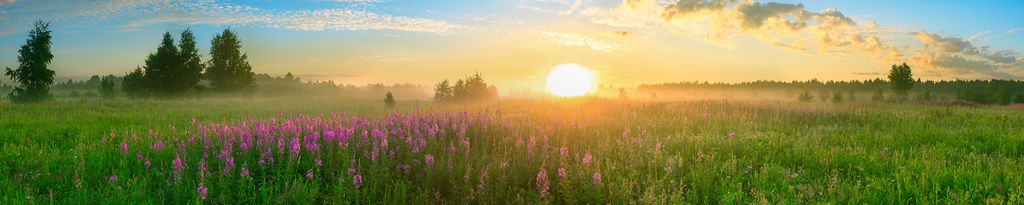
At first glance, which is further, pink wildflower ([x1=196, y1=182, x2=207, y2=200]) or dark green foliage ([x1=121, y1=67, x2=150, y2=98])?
dark green foliage ([x1=121, y1=67, x2=150, y2=98])

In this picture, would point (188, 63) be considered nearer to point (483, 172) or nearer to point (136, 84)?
point (136, 84)

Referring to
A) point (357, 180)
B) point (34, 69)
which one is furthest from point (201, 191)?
point (34, 69)

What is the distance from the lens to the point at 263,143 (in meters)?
5.12

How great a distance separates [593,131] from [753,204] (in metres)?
4.04

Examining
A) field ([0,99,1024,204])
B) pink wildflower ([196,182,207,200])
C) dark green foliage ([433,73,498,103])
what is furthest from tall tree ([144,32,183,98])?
pink wildflower ([196,182,207,200])

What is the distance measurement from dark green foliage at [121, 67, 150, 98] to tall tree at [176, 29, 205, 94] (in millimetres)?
2382

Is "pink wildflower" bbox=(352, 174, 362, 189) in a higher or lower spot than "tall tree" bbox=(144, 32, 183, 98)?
lower

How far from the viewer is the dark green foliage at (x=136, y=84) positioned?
106ft

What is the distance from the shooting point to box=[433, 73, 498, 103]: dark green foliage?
2605 centimetres

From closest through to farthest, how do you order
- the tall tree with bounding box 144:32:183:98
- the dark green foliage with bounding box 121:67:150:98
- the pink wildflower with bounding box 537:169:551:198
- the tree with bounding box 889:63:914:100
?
the pink wildflower with bounding box 537:169:551:198 → the tall tree with bounding box 144:32:183:98 → the dark green foliage with bounding box 121:67:150:98 → the tree with bounding box 889:63:914:100

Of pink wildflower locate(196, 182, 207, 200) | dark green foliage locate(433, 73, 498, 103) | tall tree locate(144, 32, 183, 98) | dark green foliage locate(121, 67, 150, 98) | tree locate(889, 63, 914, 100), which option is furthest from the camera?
tree locate(889, 63, 914, 100)

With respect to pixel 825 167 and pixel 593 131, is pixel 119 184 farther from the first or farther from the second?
pixel 825 167

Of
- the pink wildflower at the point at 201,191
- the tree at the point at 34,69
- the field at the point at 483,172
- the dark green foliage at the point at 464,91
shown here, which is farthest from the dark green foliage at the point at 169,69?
the pink wildflower at the point at 201,191

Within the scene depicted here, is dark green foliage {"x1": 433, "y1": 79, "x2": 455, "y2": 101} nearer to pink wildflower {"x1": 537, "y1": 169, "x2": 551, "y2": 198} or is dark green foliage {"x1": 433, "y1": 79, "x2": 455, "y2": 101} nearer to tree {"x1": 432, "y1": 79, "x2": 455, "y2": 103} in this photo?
tree {"x1": 432, "y1": 79, "x2": 455, "y2": 103}
